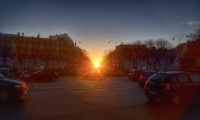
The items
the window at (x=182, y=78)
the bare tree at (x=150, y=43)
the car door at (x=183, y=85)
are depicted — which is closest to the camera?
the car door at (x=183, y=85)

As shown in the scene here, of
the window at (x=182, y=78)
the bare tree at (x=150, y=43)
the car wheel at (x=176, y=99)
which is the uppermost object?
the bare tree at (x=150, y=43)

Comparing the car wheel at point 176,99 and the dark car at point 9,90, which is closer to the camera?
the car wheel at point 176,99

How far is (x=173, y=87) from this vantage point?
10484 millimetres

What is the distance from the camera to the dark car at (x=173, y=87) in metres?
10.4

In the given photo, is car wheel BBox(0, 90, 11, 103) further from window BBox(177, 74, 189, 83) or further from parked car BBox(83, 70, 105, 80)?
parked car BBox(83, 70, 105, 80)

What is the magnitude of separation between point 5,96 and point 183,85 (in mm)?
8771

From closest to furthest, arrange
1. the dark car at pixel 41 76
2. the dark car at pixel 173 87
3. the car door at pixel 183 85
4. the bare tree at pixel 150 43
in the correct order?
the dark car at pixel 173 87 < the car door at pixel 183 85 < the dark car at pixel 41 76 < the bare tree at pixel 150 43

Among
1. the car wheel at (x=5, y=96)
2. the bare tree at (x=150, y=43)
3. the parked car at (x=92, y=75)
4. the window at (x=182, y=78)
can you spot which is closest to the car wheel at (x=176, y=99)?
the window at (x=182, y=78)

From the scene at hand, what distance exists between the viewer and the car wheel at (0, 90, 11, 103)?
10.9 metres

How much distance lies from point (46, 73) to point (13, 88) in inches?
662

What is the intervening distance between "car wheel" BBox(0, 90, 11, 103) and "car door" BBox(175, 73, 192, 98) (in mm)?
8327

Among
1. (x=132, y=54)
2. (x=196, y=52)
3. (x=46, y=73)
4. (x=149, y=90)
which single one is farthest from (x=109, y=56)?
(x=149, y=90)

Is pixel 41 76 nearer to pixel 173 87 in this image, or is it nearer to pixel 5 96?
pixel 5 96

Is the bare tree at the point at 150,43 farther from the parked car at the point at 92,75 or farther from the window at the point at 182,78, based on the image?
the window at the point at 182,78
